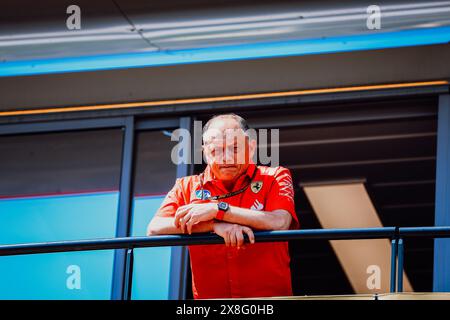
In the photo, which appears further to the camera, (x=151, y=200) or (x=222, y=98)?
(x=222, y=98)

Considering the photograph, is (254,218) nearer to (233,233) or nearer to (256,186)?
(233,233)

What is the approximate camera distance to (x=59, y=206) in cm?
916

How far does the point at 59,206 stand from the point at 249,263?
3.01m

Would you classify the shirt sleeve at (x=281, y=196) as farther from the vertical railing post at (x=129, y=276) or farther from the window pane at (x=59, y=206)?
the window pane at (x=59, y=206)

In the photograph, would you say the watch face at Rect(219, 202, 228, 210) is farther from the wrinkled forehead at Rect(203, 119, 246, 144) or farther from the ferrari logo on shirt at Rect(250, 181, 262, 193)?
the wrinkled forehead at Rect(203, 119, 246, 144)

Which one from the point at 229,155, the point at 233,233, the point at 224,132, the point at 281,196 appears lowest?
the point at 233,233

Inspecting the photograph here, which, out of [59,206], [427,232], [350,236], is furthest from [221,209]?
[59,206]

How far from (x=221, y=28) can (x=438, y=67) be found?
5.42ft

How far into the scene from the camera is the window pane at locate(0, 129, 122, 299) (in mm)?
8883

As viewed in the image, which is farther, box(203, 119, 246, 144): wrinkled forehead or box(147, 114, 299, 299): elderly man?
box(203, 119, 246, 144): wrinkled forehead

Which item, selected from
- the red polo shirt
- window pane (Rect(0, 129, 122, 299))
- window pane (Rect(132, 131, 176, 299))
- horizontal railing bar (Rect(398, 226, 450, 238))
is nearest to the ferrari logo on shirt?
the red polo shirt

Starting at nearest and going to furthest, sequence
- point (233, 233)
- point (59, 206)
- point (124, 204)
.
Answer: point (233, 233)
point (124, 204)
point (59, 206)

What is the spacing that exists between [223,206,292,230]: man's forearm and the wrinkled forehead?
0.52 metres

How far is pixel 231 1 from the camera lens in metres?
8.74
